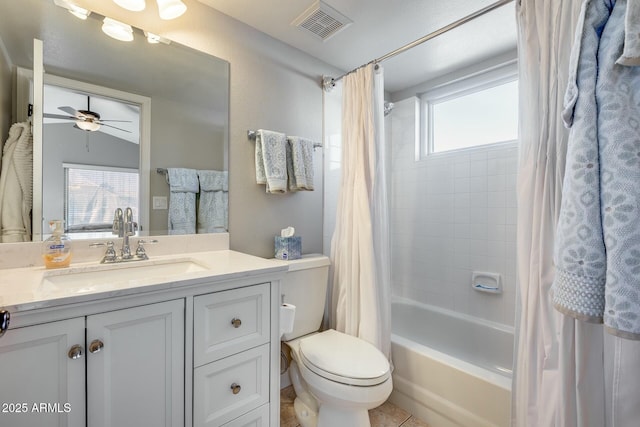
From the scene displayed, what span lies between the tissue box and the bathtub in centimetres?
79

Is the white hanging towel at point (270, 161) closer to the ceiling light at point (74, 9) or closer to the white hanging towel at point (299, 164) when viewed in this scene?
the white hanging towel at point (299, 164)

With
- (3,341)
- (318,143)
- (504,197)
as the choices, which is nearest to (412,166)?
(504,197)

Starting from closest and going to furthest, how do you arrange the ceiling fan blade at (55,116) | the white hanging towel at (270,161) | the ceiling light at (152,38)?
1. the ceiling fan blade at (55,116)
2. the ceiling light at (152,38)
3. the white hanging towel at (270,161)

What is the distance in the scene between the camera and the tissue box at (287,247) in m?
1.71

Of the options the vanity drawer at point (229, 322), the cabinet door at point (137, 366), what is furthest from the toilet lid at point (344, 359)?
the cabinet door at point (137, 366)

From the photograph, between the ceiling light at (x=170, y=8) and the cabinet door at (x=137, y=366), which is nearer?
the cabinet door at (x=137, y=366)

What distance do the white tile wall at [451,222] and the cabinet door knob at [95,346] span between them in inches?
86.6

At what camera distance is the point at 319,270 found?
169 cm

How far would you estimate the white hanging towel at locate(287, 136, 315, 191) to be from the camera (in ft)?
5.88

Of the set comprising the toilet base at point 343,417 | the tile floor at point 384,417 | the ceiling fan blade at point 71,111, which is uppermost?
the ceiling fan blade at point 71,111

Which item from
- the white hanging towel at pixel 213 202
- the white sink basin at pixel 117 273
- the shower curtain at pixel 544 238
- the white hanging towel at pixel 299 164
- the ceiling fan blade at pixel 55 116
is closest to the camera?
the shower curtain at pixel 544 238

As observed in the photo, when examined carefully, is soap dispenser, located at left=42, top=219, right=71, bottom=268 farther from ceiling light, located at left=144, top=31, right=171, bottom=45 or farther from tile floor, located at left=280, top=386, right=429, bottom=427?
tile floor, located at left=280, top=386, right=429, bottom=427

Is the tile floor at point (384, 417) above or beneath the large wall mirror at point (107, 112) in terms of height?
beneath

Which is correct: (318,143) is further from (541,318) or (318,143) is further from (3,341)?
(3,341)
